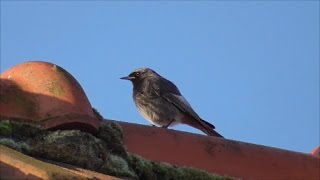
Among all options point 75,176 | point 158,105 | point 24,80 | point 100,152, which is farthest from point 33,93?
point 158,105

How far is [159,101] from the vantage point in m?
8.91

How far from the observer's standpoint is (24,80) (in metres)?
3.33

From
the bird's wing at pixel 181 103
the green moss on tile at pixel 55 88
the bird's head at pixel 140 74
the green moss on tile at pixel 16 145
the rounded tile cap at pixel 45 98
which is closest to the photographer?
the green moss on tile at pixel 16 145

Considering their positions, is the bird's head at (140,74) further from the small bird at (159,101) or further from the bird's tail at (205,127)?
the bird's tail at (205,127)

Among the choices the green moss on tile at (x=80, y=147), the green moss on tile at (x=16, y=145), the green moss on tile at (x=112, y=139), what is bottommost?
the green moss on tile at (x=16, y=145)

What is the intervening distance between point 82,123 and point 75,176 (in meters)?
0.58

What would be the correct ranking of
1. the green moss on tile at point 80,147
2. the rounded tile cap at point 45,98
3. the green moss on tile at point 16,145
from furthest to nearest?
the rounded tile cap at point 45,98
the green moss on tile at point 80,147
the green moss on tile at point 16,145

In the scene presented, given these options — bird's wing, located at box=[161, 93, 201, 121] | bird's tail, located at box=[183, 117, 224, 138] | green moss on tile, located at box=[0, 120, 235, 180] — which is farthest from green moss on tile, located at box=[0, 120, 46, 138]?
bird's wing, located at box=[161, 93, 201, 121]

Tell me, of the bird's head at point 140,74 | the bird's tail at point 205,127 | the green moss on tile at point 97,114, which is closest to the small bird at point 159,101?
the bird's head at point 140,74

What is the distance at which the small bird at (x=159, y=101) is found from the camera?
842 cm

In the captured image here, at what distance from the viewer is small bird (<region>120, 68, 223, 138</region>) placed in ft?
27.6

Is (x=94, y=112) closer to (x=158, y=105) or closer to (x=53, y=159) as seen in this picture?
(x=53, y=159)

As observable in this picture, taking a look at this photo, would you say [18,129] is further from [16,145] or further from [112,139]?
[112,139]

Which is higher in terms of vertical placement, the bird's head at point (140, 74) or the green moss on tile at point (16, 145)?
the bird's head at point (140, 74)
